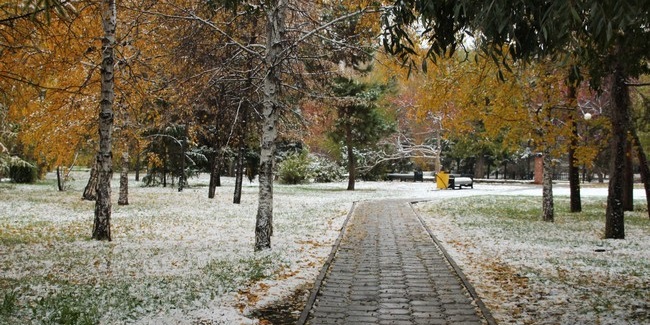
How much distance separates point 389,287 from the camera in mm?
6957

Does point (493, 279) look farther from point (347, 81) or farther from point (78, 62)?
point (347, 81)

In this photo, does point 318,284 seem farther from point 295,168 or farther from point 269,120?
point 295,168

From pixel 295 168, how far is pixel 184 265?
28.7m

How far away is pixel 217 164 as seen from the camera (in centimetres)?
2269

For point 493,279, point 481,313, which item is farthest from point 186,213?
point 481,313

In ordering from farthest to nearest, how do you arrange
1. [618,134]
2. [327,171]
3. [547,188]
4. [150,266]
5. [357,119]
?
[327,171] < [357,119] < [547,188] < [618,134] < [150,266]

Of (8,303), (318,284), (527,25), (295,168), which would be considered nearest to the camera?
(527,25)

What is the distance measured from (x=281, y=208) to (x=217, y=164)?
522 cm

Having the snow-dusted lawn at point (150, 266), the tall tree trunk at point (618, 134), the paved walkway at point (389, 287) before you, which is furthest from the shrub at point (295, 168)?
the tall tree trunk at point (618, 134)

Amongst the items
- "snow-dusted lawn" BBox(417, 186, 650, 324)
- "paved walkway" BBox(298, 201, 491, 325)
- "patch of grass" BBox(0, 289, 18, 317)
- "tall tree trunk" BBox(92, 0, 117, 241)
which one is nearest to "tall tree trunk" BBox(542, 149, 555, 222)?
"snow-dusted lawn" BBox(417, 186, 650, 324)

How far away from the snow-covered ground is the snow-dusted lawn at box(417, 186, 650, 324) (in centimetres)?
5

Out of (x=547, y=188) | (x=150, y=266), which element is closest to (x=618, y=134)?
(x=547, y=188)

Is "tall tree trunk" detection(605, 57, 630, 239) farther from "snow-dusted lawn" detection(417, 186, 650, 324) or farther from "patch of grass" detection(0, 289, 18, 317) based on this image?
"patch of grass" detection(0, 289, 18, 317)

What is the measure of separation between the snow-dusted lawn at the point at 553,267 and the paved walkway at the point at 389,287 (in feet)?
1.32
